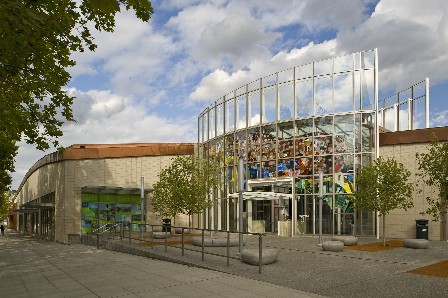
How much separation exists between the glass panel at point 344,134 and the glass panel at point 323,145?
278mm

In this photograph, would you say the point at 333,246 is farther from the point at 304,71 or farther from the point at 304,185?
the point at 304,71

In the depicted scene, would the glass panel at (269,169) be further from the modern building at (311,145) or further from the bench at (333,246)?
the bench at (333,246)

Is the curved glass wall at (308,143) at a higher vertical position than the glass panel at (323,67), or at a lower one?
lower

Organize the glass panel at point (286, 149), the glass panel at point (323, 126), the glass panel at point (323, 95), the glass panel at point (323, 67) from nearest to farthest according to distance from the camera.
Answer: the glass panel at point (323, 126), the glass panel at point (323, 95), the glass panel at point (323, 67), the glass panel at point (286, 149)

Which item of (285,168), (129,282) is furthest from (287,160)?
(129,282)

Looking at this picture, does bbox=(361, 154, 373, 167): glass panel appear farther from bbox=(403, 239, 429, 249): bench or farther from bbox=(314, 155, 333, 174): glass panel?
bbox=(403, 239, 429, 249): bench

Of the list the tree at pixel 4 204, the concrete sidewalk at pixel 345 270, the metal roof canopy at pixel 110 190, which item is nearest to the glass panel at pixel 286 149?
the concrete sidewalk at pixel 345 270

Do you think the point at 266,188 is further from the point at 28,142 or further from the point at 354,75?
the point at 28,142

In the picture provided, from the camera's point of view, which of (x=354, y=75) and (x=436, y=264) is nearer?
(x=436, y=264)

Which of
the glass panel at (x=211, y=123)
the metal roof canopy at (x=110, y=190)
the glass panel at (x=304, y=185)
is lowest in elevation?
the metal roof canopy at (x=110, y=190)

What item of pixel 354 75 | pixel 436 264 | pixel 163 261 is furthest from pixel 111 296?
pixel 354 75

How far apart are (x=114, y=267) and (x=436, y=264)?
9677 mm

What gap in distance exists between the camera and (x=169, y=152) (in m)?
34.8

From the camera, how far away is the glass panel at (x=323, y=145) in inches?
1000
